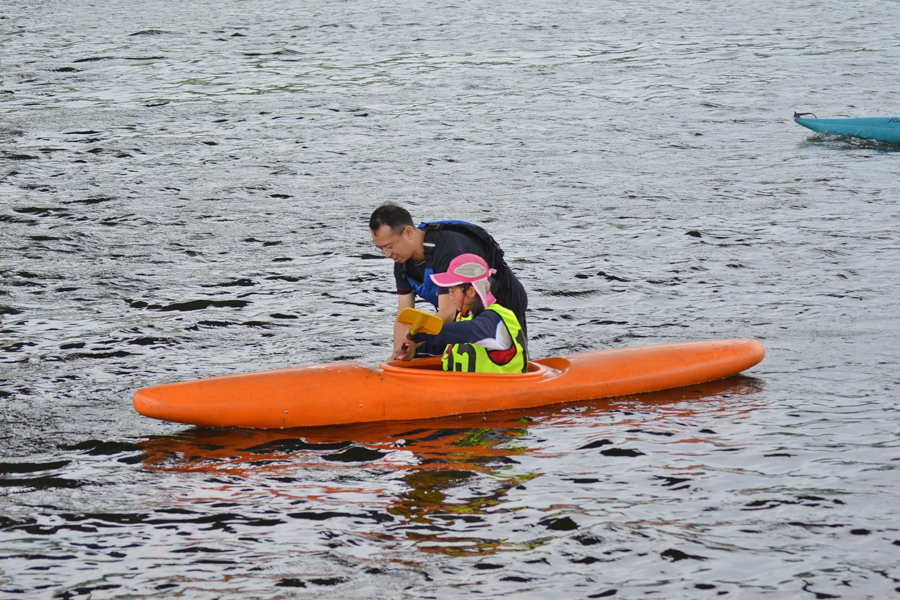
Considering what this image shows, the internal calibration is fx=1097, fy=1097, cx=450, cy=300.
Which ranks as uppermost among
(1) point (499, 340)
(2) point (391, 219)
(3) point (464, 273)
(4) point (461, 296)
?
(2) point (391, 219)

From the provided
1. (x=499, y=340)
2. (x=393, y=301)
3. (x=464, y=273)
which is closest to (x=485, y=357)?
(x=499, y=340)

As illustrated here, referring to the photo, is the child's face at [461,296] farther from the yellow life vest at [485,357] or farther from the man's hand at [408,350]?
the man's hand at [408,350]

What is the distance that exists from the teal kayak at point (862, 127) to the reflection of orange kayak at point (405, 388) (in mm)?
7365

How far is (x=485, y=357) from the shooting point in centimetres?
580

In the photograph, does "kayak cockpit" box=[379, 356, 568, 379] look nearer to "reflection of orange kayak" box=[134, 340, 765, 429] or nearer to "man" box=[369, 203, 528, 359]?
"reflection of orange kayak" box=[134, 340, 765, 429]

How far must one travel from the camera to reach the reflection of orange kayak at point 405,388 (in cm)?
542

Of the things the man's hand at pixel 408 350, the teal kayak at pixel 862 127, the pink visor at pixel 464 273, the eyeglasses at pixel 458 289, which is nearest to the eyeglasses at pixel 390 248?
the pink visor at pixel 464 273

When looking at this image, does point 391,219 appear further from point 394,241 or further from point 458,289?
point 458,289

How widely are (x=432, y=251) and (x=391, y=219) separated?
309 millimetres

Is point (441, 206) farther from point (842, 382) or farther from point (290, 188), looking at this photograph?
point (842, 382)

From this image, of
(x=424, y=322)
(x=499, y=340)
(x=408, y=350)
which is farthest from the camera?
(x=408, y=350)

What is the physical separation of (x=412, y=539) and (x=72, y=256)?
18.9 feet

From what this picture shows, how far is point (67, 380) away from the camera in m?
6.30

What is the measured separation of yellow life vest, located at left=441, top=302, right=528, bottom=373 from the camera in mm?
5758
